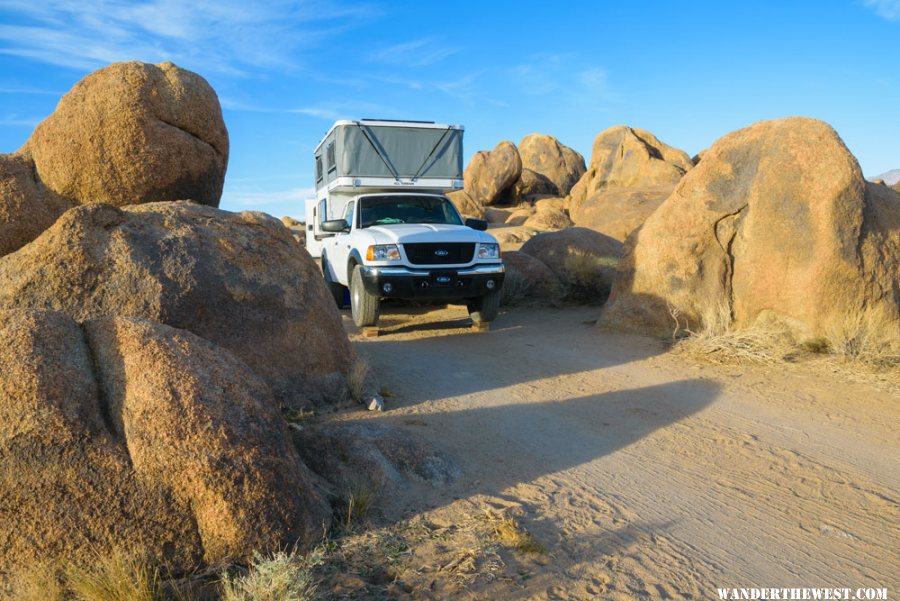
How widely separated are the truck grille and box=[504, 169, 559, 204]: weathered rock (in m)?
33.3

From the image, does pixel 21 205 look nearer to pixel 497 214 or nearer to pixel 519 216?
pixel 519 216

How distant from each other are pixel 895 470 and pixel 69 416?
5174mm

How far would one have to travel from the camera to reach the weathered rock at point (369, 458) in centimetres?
433

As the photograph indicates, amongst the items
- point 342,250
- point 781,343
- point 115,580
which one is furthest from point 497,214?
point 115,580

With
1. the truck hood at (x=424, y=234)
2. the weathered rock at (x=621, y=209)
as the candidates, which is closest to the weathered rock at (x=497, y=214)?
the weathered rock at (x=621, y=209)

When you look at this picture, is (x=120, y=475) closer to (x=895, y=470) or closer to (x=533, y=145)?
(x=895, y=470)

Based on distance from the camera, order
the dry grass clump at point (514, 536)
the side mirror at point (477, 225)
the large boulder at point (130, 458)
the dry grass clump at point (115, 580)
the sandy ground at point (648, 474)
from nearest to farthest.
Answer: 1. the dry grass clump at point (115, 580)
2. the large boulder at point (130, 458)
3. the sandy ground at point (648, 474)
4. the dry grass clump at point (514, 536)
5. the side mirror at point (477, 225)

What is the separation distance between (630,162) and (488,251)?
845 inches

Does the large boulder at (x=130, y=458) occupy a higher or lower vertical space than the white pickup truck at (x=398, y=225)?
lower

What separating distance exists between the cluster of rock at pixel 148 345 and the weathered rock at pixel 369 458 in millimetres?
389

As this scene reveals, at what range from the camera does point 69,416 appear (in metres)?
3.23

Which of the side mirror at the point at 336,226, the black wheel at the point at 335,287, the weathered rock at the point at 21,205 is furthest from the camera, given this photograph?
the black wheel at the point at 335,287

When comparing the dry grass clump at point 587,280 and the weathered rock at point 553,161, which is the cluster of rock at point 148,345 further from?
the weathered rock at point 553,161

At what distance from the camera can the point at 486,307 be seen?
10.6 m
